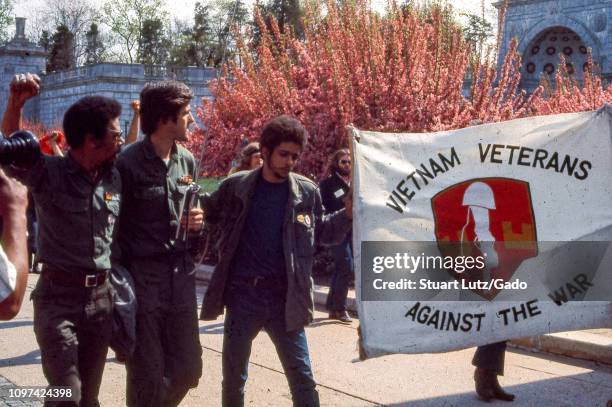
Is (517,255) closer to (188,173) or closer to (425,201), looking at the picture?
(425,201)

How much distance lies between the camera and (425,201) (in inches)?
205

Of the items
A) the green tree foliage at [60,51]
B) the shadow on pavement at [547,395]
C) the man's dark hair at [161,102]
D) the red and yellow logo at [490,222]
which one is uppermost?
the green tree foliage at [60,51]

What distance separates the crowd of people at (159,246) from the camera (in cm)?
411

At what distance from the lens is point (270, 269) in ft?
15.0

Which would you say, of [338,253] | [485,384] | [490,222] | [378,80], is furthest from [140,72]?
[490,222]

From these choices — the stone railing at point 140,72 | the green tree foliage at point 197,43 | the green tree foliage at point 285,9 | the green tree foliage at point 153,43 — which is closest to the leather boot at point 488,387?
the stone railing at point 140,72

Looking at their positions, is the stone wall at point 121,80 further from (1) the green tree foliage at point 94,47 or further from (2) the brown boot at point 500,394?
(2) the brown boot at point 500,394

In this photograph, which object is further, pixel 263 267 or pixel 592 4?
pixel 592 4

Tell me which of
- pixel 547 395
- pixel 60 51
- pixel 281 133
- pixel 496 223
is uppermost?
pixel 60 51

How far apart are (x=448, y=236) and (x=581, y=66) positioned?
29.9 m

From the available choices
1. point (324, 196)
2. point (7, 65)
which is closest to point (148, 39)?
point (7, 65)

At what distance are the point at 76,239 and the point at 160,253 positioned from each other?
432mm

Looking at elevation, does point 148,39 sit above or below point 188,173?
above

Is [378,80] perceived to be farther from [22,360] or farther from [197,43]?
[197,43]
